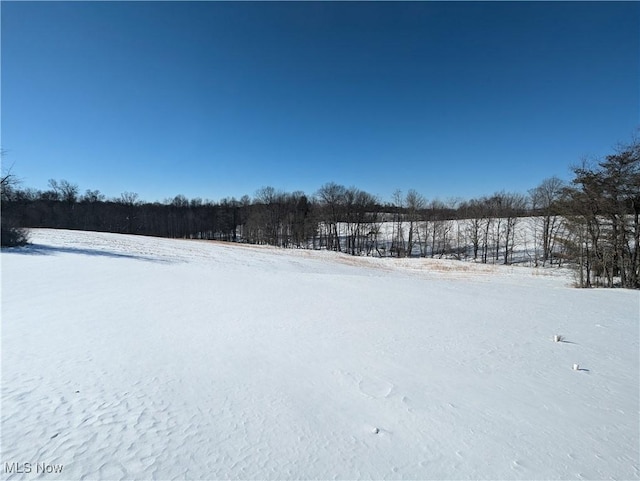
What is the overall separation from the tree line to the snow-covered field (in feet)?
37.0

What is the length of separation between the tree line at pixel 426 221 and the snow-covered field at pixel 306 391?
11285mm

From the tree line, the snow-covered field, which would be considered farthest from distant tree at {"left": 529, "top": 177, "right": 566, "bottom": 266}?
the snow-covered field

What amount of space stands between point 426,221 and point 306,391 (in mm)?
50158

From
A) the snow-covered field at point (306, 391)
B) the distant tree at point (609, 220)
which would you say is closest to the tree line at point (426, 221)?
the distant tree at point (609, 220)

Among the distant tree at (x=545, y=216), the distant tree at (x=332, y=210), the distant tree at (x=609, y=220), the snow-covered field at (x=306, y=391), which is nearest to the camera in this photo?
the snow-covered field at (x=306, y=391)

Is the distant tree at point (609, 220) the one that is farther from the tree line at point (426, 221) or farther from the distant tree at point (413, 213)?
the distant tree at point (413, 213)

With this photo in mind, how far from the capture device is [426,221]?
5053 cm

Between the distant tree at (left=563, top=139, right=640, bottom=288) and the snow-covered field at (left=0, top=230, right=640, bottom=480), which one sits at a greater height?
the distant tree at (left=563, top=139, right=640, bottom=288)


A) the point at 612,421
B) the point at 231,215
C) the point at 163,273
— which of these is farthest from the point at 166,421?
the point at 231,215

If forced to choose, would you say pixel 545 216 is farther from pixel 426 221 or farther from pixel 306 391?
pixel 306 391

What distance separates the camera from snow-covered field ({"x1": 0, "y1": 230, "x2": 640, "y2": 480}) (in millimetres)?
2910

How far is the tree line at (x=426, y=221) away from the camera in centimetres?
1625

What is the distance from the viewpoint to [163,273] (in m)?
13.4

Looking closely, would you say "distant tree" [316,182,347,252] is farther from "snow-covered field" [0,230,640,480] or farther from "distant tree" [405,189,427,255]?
"snow-covered field" [0,230,640,480]
